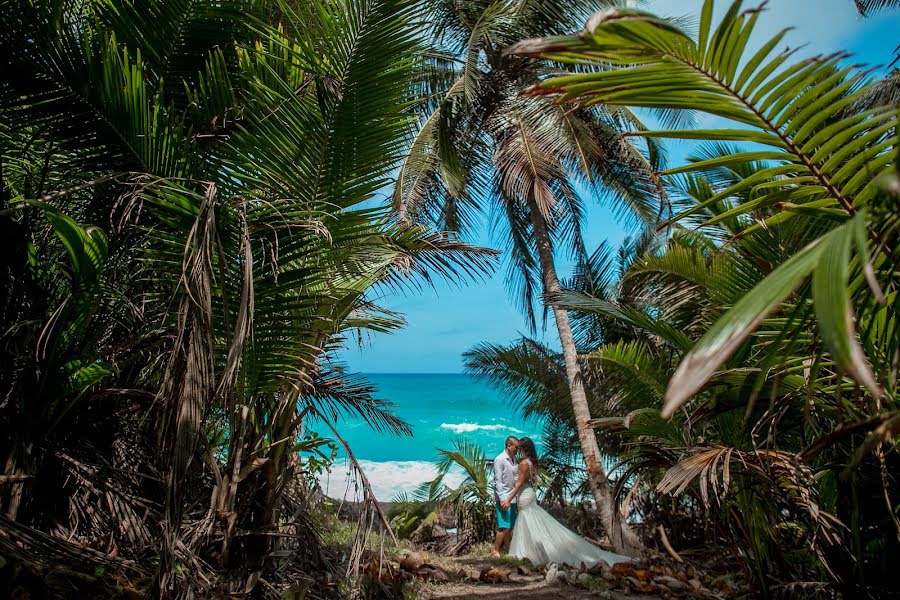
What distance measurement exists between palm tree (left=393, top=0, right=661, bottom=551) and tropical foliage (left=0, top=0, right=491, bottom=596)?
551 centimetres

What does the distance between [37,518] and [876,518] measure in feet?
13.4

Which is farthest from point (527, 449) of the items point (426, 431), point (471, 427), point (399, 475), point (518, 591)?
point (471, 427)

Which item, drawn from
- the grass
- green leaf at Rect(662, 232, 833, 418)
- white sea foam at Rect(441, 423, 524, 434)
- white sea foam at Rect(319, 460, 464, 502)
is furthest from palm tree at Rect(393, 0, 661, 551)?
white sea foam at Rect(441, 423, 524, 434)

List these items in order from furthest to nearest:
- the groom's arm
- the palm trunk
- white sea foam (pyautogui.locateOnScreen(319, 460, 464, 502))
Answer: white sea foam (pyautogui.locateOnScreen(319, 460, 464, 502)) < the palm trunk < the groom's arm

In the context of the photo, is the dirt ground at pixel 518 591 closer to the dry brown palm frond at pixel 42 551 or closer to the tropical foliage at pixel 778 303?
the tropical foliage at pixel 778 303

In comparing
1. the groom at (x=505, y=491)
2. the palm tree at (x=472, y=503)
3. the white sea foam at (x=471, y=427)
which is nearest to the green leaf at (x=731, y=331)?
the groom at (x=505, y=491)

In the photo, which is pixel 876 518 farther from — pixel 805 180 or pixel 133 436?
pixel 133 436

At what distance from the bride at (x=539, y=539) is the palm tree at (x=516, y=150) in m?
1.34

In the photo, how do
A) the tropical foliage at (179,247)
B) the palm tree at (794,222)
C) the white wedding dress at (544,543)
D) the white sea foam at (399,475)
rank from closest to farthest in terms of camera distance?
1. the palm tree at (794,222)
2. the tropical foliage at (179,247)
3. the white wedding dress at (544,543)
4. the white sea foam at (399,475)

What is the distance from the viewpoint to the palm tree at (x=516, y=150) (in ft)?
30.2

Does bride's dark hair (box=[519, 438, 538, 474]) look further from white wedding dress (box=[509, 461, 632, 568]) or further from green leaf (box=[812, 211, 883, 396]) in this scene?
green leaf (box=[812, 211, 883, 396])

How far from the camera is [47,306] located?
312 centimetres

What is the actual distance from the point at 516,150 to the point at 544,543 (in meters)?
5.55

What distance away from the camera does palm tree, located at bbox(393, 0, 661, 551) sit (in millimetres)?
9195
